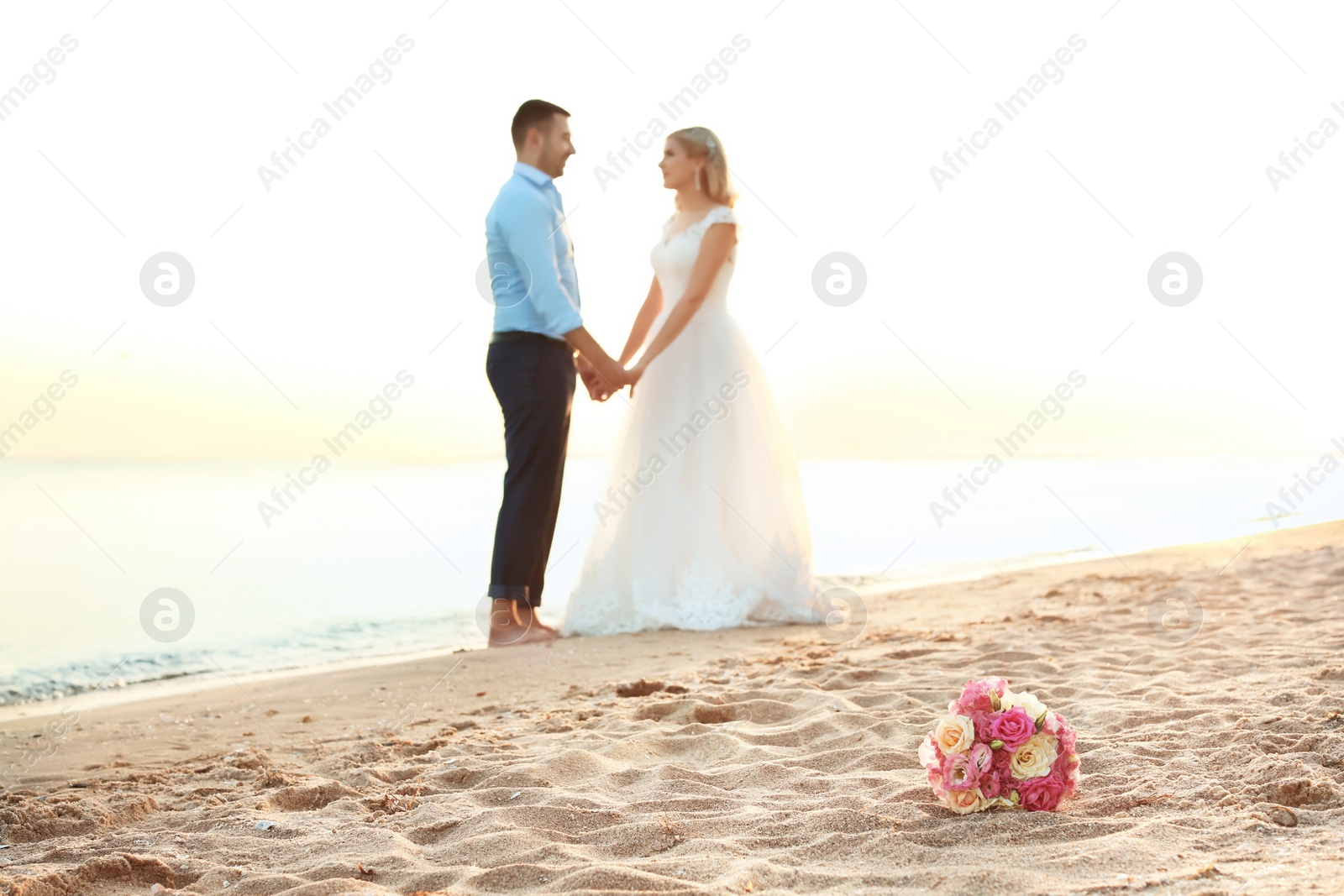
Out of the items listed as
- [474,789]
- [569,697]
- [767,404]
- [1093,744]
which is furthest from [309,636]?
[1093,744]

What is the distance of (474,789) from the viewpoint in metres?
2.24

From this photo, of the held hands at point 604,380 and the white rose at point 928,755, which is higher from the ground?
the held hands at point 604,380

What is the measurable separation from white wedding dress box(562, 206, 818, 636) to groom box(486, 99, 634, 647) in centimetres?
36

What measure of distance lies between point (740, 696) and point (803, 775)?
0.87 meters

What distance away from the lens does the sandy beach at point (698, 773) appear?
5.43 ft

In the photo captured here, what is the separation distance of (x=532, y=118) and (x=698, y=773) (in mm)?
3364

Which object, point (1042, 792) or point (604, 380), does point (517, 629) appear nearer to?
point (604, 380)

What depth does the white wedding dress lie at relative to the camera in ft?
15.7

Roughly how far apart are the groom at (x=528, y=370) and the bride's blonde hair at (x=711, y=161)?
0.68 m

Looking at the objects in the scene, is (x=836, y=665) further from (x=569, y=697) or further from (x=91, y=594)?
(x=91, y=594)

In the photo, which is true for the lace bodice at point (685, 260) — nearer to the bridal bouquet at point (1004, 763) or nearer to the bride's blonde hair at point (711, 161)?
the bride's blonde hair at point (711, 161)

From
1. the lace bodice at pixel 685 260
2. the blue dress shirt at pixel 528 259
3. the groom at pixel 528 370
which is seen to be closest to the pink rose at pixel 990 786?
the groom at pixel 528 370

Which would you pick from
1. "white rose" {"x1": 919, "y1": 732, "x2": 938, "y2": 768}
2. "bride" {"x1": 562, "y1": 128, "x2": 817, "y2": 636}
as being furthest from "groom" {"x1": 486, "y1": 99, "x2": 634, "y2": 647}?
"white rose" {"x1": 919, "y1": 732, "x2": 938, "y2": 768}

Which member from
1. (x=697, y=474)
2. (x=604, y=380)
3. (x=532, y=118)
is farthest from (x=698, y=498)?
(x=532, y=118)
